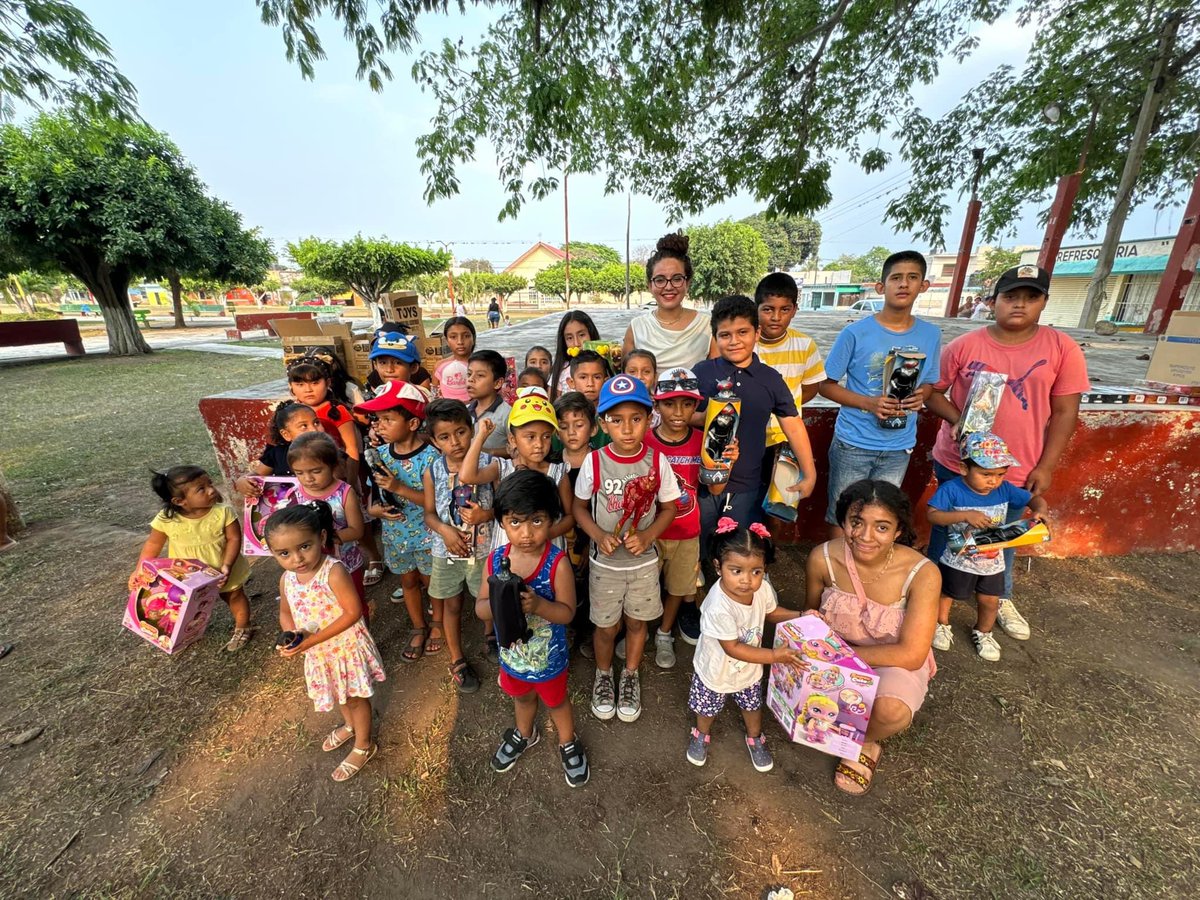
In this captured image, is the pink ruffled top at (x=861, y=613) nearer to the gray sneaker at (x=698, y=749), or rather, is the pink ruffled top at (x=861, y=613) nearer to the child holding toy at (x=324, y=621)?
the gray sneaker at (x=698, y=749)

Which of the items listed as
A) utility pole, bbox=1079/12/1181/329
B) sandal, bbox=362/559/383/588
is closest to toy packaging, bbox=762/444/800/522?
sandal, bbox=362/559/383/588

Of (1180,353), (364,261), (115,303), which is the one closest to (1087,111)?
(1180,353)

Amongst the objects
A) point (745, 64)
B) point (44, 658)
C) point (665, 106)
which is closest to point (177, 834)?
point (44, 658)

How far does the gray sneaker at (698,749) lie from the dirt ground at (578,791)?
0.13 ft

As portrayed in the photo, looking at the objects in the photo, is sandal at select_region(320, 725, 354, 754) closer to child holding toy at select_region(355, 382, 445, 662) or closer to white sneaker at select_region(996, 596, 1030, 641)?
child holding toy at select_region(355, 382, 445, 662)

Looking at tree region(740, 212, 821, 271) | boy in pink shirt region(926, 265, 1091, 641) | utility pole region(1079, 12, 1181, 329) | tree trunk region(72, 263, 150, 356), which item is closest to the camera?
boy in pink shirt region(926, 265, 1091, 641)

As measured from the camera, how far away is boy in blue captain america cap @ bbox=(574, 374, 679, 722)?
216 centimetres

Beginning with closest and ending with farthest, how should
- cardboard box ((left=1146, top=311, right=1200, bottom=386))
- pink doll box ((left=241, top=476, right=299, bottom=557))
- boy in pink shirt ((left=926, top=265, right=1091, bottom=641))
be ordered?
boy in pink shirt ((left=926, top=265, right=1091, bottom=641)), pink doll box ((left=241, top=476, right=299, bottom=557)), cardboard box ((left=1146, top=311, right=1200, bottom=386))

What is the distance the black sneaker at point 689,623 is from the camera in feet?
9.57

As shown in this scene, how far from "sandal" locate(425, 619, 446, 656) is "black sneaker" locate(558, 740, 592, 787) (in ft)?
3.52

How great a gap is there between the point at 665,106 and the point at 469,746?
22.1 ft

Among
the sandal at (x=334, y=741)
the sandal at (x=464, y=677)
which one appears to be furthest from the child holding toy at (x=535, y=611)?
the sandal at (x=334, y=741)

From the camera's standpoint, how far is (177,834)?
6.22 feet

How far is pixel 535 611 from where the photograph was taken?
1790 mm
